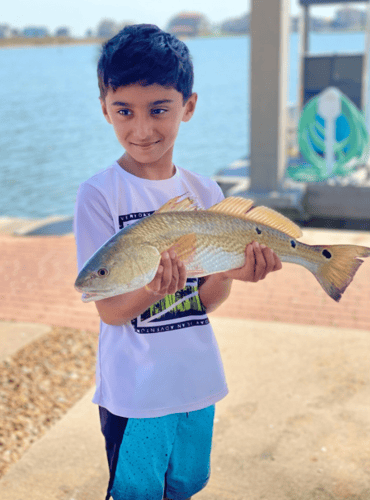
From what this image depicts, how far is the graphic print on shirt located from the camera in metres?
1.93

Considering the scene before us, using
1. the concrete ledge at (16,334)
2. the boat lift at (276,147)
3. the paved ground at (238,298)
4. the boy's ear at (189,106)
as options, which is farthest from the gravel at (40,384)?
the boat lift at (276,147)

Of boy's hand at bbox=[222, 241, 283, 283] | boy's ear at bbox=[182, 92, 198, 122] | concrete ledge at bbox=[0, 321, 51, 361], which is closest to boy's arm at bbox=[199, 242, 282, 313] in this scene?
boy's hand at bbox=[222, 241, 283, 283]

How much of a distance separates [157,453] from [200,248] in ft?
2.63

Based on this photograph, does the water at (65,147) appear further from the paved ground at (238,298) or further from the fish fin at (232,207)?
the fish fin at (232,207)

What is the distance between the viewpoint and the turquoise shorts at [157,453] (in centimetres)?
198

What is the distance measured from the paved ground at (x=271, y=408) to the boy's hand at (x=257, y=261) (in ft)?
5.15

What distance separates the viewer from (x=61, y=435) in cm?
338

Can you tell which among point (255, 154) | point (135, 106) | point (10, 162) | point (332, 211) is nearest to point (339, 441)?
point (135, 106)

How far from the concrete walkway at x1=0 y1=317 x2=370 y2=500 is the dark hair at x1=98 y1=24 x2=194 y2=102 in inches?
80.8

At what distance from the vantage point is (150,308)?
75.9 inches

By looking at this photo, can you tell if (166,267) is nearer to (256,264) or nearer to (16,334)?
(256,264)

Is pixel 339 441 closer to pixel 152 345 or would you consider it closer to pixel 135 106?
pixel 152 345

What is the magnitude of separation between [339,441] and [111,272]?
2.26 metres

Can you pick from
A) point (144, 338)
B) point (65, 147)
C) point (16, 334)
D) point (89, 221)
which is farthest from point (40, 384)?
point (65, 147)
